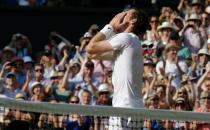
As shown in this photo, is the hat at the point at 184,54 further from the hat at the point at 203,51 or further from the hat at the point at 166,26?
the hat at the point at 166,26

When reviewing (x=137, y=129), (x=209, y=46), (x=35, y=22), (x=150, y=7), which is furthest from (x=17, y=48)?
(x=137, y=129)

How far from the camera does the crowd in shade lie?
13.9 meters

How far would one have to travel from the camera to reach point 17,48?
1848cm

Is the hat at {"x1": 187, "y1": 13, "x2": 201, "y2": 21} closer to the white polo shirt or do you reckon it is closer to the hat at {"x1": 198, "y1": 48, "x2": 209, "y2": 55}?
the hat at {"x1": 198, "y1": 48, "x2": 209, "y2": 55}

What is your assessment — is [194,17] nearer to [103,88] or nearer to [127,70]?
[103,88]

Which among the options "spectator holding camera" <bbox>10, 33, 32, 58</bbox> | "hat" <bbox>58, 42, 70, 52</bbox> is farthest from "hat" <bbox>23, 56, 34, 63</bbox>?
"hat" <bbox>58, 42, 70, 52</bbox>

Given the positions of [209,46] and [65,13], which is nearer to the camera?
[209,46]

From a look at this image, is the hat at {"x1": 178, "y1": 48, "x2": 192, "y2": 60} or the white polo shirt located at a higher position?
the hat at {"x1": 178, "y1": 48, "x2": 192, "y2": 60}

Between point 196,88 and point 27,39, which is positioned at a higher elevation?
point 27,39

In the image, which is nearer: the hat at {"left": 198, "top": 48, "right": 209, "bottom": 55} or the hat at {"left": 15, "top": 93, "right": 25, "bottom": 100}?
the hat at {"left": 15, "top": 93, "right": 25, "bottom": 100}

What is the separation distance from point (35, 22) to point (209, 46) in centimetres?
595

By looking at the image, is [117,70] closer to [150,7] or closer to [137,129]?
[137,129]

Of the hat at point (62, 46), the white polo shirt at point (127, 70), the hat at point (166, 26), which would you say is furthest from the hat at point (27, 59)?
the white polo shirt at point (127, 70)

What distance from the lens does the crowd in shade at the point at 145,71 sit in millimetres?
13852
